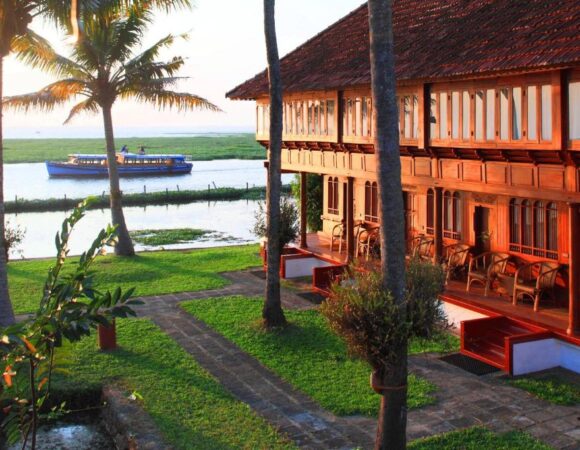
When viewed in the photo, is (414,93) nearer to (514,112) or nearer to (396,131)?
(514,112)

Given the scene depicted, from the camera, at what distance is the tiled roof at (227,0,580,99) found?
13086 mm

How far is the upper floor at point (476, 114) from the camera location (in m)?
12.8

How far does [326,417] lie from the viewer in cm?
1129

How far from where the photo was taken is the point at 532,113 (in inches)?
534

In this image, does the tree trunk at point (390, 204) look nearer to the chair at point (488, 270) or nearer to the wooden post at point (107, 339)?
the wooden post at point (107, 339)

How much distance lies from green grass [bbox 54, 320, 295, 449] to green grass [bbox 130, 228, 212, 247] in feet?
58.2

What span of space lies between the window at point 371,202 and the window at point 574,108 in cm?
970

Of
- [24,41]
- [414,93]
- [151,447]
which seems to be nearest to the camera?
[151,447]

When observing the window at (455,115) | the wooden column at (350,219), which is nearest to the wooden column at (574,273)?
the window at (455,115)

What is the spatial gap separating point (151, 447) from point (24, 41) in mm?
11510

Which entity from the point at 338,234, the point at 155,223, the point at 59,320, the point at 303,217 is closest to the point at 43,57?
the point at 303,217

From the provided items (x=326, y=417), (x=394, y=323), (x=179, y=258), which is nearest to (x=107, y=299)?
(x=394, y=323)

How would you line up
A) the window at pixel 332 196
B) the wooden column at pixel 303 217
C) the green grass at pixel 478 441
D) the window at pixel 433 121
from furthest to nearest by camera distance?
the window at pixel 332 196 → the wooden column at pixel 303 217 → the window at pixel 433 121 → the green grass at pixel 478 441

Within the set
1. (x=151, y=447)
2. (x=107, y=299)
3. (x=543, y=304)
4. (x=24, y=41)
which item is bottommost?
(x=151, y=447)
